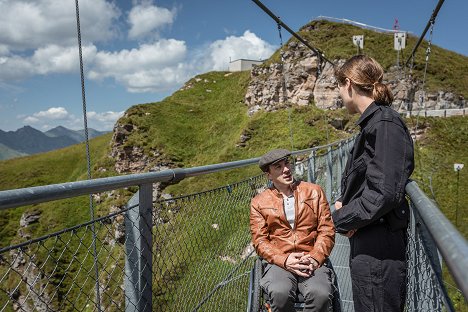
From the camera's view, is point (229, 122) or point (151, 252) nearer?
point (151, 252)

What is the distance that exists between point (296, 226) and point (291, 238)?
0.11 metres

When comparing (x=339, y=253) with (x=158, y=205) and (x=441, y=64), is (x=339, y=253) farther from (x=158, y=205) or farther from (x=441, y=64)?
(x=441, y=64)

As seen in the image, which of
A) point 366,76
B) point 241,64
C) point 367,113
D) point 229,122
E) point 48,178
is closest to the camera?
point 367,113

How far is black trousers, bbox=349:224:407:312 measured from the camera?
204 cm

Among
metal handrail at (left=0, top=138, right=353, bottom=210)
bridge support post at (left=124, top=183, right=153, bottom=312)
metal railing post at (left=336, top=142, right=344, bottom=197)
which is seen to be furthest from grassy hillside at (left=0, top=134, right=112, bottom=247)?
metal handrail at (left=0, top=138, right=353, bottom=210)

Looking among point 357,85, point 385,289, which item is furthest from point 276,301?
point 357,85

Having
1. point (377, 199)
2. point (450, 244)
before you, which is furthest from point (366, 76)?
point (450, 244)

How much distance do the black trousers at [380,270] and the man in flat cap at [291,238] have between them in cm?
86

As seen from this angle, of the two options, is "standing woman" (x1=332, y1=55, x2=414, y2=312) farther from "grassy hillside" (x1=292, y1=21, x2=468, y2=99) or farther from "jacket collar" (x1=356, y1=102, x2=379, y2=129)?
"grassy hillside" (x1=292, y1=21, x2=468, y2=99)

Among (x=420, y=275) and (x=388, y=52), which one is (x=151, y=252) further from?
(x=388, y=52)

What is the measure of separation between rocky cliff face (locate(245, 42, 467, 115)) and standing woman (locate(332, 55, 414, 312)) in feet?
95.2

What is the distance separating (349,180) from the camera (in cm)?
226

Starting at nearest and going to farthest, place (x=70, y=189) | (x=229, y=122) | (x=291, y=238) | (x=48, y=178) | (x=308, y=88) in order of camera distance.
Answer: (x=70, y=189), (x=291, y=238), (x=308, y=88), (x=229, y=122), (x=48, y=178)

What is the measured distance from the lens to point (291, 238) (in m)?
3.21
